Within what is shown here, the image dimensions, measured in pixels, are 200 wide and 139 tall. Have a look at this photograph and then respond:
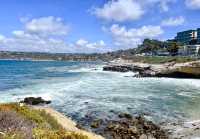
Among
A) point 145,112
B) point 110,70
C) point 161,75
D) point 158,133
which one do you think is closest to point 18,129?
point 158,133

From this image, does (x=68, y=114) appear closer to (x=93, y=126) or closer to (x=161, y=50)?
(x=93, y=126)

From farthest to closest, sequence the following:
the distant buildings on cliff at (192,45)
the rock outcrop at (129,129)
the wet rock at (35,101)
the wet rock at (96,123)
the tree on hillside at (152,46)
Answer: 1. the tree on hillside at (152,46)
2. the distant buildings on cliff at (192,45)
3. the wet rock at (35,101)
4. the wet rock at (96,123)
5. the rock outcrop at (129,129)

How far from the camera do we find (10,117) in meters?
11.0

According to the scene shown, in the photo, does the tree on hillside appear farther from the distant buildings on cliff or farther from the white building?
the white building

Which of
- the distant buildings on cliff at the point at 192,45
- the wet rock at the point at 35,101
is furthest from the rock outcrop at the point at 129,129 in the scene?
the distant buildings on cliff at the point at 192,45

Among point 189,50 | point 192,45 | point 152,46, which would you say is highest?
point 192,45

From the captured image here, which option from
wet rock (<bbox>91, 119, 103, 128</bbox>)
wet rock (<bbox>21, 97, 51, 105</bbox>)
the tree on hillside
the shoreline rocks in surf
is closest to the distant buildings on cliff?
the tree on hillside

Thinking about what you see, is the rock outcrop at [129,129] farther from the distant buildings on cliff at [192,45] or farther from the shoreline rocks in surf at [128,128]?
the distant buildings on cliff at [192,45]

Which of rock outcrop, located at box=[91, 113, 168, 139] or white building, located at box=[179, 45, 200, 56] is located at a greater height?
white building, located at box=[179, 45, 200, 56]

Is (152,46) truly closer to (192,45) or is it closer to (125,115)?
(192,45)

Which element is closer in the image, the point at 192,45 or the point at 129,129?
the point at 129,129

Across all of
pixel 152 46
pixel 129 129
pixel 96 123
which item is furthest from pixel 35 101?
pixel 152 46

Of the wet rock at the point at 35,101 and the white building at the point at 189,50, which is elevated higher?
the white building at the point at 189,50

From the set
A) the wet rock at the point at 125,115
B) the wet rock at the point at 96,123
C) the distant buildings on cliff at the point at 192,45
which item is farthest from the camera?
the distant buildings on cliff at the point at 192,45
